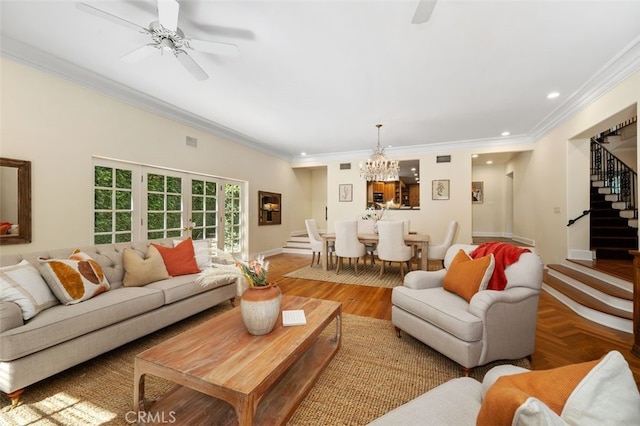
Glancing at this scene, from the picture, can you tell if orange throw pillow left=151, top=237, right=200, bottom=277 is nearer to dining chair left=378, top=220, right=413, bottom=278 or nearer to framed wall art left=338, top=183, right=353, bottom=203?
dining chair left=378, top=220, right=413, bottom=278

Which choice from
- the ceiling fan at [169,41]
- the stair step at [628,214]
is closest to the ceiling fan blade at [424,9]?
the ceiling fan at [169,41]

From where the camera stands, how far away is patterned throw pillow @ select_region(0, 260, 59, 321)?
1.71m

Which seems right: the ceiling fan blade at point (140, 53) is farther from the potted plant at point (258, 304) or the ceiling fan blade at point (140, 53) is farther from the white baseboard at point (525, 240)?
the white baseboard at point (525, 240)

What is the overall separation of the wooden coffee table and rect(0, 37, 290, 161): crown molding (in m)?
3.45

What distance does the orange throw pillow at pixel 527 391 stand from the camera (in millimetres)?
548

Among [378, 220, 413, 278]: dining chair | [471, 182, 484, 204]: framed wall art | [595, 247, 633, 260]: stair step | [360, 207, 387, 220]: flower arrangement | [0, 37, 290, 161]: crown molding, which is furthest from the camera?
[471, 182, 484, 204]: framed wall art

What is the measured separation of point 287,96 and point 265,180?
3208 mm

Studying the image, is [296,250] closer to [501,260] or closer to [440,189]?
[440,189]

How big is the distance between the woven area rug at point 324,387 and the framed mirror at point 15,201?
1741 mm

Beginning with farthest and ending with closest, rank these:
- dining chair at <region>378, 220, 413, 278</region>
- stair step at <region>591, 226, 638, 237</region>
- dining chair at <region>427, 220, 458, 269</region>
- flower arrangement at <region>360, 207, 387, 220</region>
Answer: flower arrangement at <region>360, 207, 387, 220</region> → dining chair at <region>427, 220, 458, 269</region> → stair step at <region>591, 226, 638, 237</region> → dining chair at <region>378, 220, 413, 278</region>

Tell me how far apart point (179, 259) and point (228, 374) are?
2.04m

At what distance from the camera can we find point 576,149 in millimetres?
4145

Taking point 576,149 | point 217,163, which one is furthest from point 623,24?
point 217,163

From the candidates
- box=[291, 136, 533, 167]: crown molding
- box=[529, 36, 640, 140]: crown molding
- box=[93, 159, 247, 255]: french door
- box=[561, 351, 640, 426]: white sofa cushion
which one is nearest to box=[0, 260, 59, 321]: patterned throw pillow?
box=[93, 159, 247, 255]: french door
